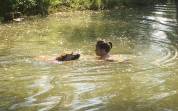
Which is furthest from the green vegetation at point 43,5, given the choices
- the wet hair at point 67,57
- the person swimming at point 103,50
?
the person swimming at point 103,50

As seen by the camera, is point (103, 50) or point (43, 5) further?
point (43, 5)

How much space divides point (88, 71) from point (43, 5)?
46.4 feet

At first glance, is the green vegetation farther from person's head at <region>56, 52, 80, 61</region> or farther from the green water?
person's head at <region>56, 52, 80, 61</region>

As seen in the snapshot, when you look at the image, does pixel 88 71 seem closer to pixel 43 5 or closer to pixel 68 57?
pixel 68 57

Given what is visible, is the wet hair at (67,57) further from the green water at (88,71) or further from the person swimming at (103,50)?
the person swimming at (103,50)

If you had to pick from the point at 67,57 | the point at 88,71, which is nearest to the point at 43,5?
the point at 67,57

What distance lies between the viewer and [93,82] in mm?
10148

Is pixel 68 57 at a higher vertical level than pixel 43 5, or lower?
lower

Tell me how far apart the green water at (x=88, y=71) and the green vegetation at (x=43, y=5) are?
2.96m

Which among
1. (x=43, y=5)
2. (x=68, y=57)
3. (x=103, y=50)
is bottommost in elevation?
(x=68, y=57)

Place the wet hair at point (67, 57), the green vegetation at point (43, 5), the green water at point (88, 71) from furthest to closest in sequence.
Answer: the green vegetation at point (43, 5) < the wet hair at point (67, 57) < the green water at point (88, 71)

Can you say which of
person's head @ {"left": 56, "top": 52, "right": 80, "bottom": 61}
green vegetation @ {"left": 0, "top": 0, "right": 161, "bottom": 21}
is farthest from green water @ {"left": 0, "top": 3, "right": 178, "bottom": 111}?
green vegetation @ {"left": 0, "top": 0, "right": 161, "bottom": 21}

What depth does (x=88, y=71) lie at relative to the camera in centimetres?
1117

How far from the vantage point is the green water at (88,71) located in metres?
8.67
